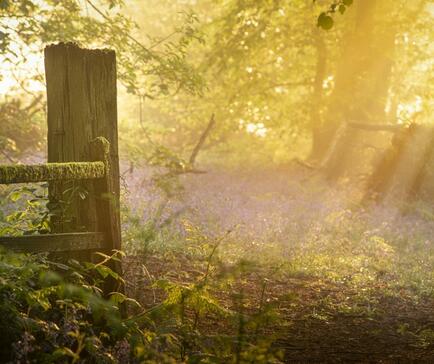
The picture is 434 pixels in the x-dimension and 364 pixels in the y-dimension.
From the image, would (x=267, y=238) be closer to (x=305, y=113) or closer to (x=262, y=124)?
(x=305, y=113)

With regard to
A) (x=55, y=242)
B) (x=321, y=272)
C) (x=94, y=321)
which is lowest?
(x=321, y=272)

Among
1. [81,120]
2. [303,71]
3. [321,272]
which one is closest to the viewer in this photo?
[81,120]

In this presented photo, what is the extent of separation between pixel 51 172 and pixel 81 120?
2.13 ft

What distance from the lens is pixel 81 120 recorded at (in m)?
4.71

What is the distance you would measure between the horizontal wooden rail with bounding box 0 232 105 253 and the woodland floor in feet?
1.37

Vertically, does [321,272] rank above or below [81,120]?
below

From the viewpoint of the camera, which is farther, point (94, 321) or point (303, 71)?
point (303, 71)

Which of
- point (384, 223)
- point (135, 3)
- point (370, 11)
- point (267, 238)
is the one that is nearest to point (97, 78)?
point (267, 238)

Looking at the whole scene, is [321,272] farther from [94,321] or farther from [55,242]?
[55,242]

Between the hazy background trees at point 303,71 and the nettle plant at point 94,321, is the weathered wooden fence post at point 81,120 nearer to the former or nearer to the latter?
the nettle plant at point 94,321

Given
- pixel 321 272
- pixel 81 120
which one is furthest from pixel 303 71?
pixel 81 120

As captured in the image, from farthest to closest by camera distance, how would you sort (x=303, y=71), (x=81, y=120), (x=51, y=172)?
(x=303, y=71)
(x=81, y=120)
(x=51, y=172)

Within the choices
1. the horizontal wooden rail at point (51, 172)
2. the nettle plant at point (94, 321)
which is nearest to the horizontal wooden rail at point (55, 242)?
the nettle plant at point (94, 321)

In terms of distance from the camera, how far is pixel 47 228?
5.00m
